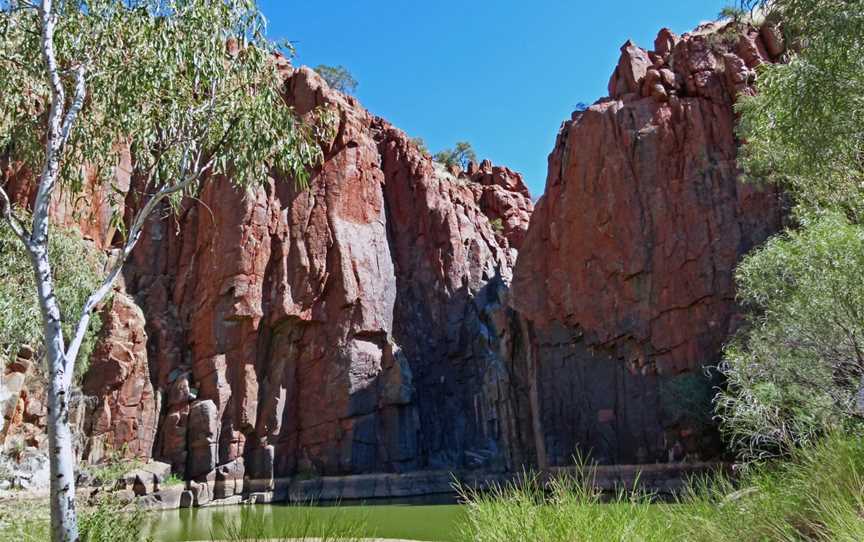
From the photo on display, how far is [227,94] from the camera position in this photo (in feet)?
29.0

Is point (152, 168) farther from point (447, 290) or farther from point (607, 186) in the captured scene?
point (447, 290)

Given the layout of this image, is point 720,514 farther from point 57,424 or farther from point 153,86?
point 153,86

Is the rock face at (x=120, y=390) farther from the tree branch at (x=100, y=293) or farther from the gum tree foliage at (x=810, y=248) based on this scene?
the gum tree foliage at (x=810, y=248)

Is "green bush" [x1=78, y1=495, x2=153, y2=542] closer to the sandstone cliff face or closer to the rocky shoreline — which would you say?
the rocky shoreline

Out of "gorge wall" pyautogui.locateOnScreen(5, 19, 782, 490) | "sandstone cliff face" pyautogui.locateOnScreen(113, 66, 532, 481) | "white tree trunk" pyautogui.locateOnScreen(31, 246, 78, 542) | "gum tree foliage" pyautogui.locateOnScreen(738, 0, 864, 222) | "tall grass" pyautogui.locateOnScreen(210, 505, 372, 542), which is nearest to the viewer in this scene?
"tall grass" pyautogui.locateOnScreen(210, 505, 372, 542)

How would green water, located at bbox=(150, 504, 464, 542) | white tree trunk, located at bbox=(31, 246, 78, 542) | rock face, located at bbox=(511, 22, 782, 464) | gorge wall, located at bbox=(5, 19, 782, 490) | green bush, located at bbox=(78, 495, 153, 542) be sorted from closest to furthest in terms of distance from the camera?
white tree trunk, located at bbox=(31, 246, 78, 542), green bush, located at bbox=(78, 495, 153, 542), green water, located at bbox=(150, 504, 464, 542), rock face, located at bbox=(511, 22, 782, 464), gorge wall, located at bbox=(5, 19, 782, 490)

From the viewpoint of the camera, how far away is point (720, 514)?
4.96 m

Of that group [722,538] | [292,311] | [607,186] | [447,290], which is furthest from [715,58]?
[722,538]

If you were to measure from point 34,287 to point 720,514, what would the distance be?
17228 mm

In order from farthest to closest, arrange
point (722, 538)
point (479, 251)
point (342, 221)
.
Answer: point (479, 251), point (342, 221), point (722, 538)

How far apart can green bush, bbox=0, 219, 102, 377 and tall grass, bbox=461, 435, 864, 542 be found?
1268 cm

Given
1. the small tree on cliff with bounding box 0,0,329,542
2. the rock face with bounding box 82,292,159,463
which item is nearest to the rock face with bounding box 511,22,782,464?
the rock face with bounding box 82,292,159,463

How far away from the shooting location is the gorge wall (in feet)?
89.8

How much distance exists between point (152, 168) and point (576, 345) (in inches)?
929
